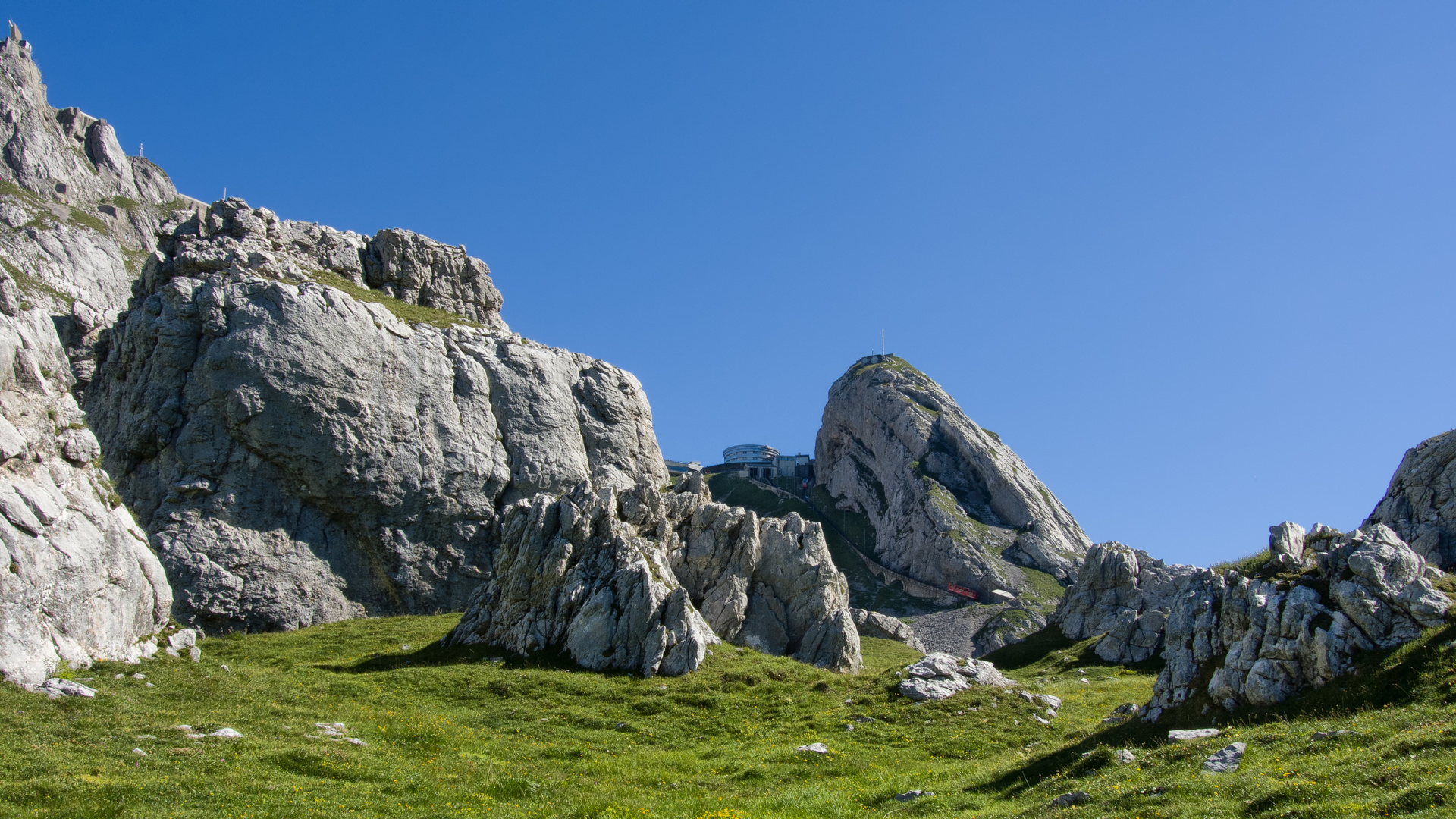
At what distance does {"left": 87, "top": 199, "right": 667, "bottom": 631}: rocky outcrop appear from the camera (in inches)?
2864

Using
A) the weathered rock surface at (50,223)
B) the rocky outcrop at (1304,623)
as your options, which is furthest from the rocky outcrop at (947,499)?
the weathered rock surface at (50,223)

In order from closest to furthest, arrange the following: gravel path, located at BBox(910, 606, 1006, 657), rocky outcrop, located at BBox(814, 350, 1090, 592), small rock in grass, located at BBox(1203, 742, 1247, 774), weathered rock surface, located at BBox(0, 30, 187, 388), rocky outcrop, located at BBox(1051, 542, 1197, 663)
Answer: small rock in grass, located at BBox(1203, 742, 1247, 774), rocky outcrop, located at BBox(1051, 542, 1197, 663), gravel path, located at BBox(910, 606, 1006, 657), rocky outcrop, located at BBox(814, 350, 1090, 592), weathered rock surface, located at BBox(0, 30, 187, 388)

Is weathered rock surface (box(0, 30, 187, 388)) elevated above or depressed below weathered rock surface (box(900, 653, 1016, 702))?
above

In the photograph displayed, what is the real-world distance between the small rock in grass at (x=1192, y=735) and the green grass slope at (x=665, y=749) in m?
1.01

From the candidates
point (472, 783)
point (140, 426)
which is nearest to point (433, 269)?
point (140, 426)

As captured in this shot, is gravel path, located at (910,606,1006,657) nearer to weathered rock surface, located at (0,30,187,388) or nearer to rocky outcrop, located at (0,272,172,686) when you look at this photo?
rocky outcrop, located at (0,272,172,686)

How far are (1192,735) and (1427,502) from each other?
38.0 metres

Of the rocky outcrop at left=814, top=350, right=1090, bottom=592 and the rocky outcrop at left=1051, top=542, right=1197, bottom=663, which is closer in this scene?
the rocky outcrop at left=1051, top=542, right=1197, bottom=663

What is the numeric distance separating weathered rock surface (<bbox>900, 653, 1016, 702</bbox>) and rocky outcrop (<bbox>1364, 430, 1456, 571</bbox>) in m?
23.0

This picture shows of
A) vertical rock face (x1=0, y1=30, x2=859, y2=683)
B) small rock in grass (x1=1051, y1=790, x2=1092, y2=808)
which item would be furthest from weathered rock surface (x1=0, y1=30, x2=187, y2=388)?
small rock in grass (x1=1051, y1=790, x2=1092, y2=808)

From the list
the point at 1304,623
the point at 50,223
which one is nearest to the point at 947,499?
the point at 1304,623

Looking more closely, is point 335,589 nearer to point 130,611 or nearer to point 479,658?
point 479,658

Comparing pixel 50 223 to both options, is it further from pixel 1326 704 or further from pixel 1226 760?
pixel 1326 704

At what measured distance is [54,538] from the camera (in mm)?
36875
